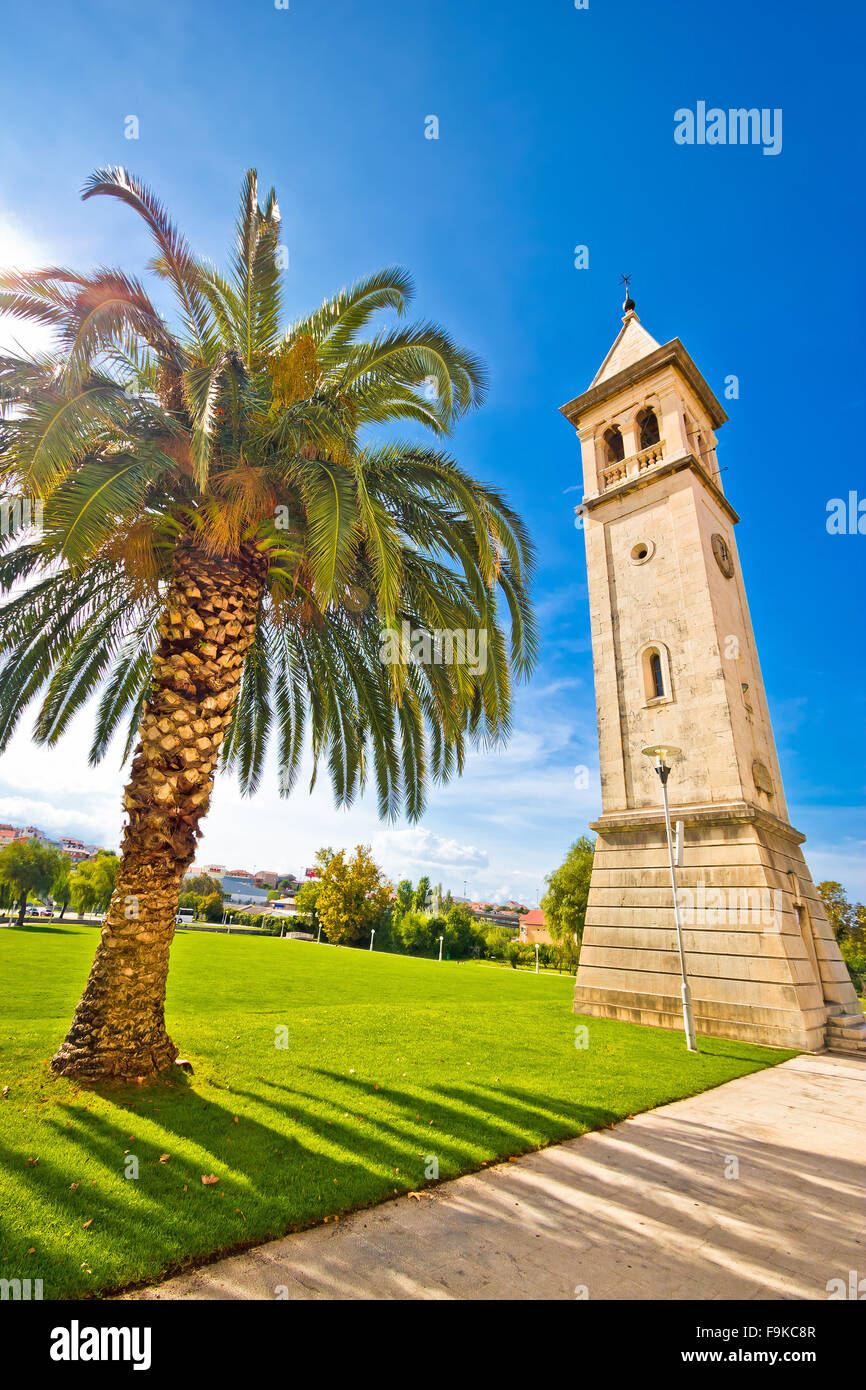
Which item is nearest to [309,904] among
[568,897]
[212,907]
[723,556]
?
[212,907]

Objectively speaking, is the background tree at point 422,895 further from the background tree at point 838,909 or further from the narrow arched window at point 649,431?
the narrow arched window at point 649,431

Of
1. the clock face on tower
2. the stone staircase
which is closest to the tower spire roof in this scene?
the clock face on tower

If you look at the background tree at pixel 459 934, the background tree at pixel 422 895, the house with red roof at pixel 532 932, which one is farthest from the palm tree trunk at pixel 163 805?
the house with red roof at pixel 532 932

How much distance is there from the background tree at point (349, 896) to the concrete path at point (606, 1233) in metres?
45.9

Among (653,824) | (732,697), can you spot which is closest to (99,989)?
(653,824)

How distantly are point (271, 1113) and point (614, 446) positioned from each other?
2254 cm

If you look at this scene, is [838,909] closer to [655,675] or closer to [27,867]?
[655,675]

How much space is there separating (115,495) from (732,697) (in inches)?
601

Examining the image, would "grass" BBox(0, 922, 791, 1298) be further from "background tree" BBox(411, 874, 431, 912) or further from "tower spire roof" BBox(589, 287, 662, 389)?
"background tree" BBox(411, 874, 431, 912)

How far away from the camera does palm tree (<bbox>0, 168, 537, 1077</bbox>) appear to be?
6348mm

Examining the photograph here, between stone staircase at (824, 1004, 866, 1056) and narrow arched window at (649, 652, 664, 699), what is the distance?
8810mm

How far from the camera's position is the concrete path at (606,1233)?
337cm
